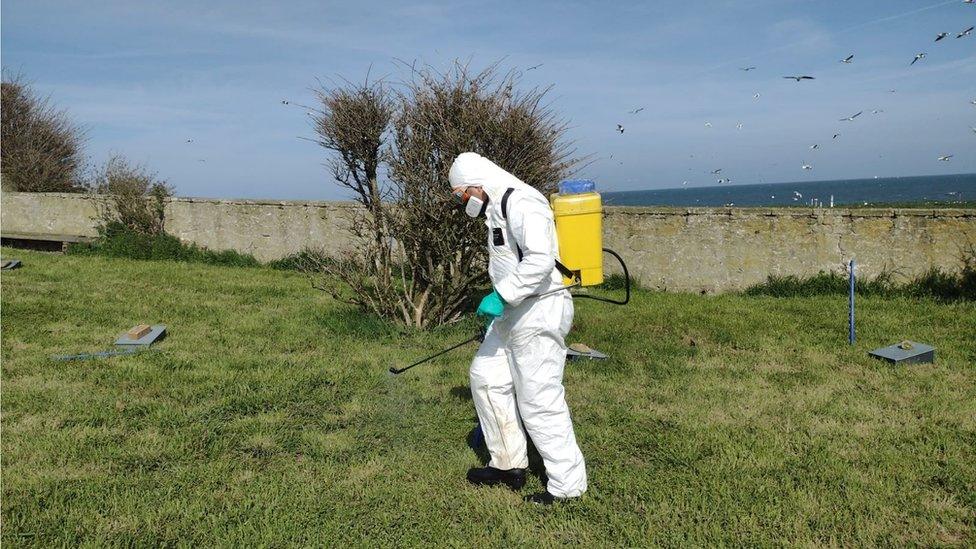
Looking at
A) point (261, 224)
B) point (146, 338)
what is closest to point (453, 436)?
point (146, 338)

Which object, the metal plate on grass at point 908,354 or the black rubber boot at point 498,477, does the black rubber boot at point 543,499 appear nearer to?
the black rubber boot at point 498,477

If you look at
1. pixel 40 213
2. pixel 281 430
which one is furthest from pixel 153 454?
pixel 40 213

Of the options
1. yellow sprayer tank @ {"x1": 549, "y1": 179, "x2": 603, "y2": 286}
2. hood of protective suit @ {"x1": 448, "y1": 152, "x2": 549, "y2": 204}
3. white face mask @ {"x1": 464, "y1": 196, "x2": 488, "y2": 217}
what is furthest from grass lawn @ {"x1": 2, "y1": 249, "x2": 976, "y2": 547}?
hood of protective suit @ {"x1": 448, "y1": 152, "x2": 549, "y2": 204}

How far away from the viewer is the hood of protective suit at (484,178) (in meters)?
4.01

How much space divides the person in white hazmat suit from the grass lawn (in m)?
0.33

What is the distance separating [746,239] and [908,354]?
3957 millimetres

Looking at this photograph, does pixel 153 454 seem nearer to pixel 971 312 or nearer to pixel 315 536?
pixel 315 536

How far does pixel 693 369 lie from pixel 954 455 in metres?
2.33

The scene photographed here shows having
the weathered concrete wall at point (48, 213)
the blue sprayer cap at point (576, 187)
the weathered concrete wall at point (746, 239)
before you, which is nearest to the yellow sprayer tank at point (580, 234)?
the blue sprayer cap at point (576, 187)

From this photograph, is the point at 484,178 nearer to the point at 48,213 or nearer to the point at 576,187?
the point at 576,187

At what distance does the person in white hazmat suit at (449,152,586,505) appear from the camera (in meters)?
3.80

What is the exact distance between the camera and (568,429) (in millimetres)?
3887

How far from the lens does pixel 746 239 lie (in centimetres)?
1024

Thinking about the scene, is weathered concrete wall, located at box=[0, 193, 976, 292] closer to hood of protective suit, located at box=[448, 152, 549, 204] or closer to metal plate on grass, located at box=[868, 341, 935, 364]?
metal plate on grass, located at box=[868, 341, 935, 364]
